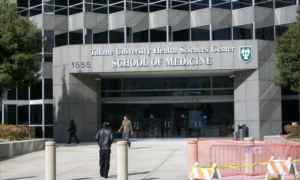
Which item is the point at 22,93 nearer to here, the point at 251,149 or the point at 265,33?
the point at 265,33

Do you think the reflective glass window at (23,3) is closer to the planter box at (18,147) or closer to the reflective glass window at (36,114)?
the reflective glass window at (36,114)

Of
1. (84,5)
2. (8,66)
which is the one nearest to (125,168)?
(8,66)

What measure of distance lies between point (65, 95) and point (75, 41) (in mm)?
4494

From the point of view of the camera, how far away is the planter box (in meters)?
15.7

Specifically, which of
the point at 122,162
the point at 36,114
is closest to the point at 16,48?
the point at 36,114

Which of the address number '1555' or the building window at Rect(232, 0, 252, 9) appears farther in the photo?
the building window at Rect(232, 0, 252, 9)

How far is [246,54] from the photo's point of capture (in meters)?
23.5

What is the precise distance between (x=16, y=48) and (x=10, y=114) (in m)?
10.5

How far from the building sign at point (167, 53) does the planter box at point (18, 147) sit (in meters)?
7.57

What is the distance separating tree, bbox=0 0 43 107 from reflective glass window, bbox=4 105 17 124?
8.23 metres

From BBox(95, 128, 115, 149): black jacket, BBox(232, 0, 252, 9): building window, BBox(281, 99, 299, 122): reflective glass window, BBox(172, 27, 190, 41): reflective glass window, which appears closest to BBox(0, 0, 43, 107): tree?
BBox(95, 128, 115, 149): black jacket

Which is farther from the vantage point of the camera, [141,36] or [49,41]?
[49,41]

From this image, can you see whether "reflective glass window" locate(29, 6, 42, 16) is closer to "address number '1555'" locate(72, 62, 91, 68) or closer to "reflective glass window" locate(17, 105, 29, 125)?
"address number '1555'" locate(72, 62, 91, 68)

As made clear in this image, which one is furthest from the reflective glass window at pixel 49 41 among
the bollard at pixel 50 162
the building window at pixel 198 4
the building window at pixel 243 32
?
A: the bollard at pixel 50 162
